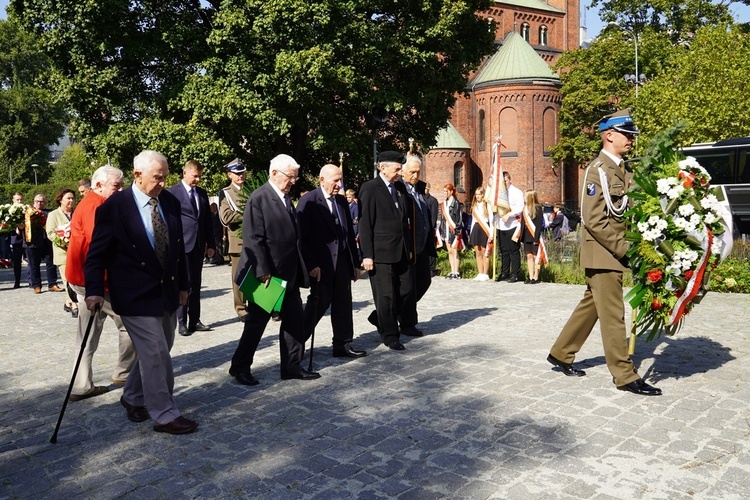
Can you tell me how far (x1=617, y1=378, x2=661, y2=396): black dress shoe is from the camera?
18.8ft

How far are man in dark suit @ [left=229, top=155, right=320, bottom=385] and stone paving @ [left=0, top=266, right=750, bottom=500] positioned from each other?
23 centimetres

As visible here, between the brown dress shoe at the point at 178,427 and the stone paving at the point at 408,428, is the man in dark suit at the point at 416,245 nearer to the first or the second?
the stone paving at the point at 408,428

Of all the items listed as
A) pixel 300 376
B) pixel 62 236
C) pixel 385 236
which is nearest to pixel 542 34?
pixel 62 236

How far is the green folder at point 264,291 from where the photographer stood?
243 inches

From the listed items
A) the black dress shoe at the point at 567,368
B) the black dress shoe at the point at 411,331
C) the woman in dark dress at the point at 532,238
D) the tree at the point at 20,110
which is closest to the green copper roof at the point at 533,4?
the tree at the point at 20,110

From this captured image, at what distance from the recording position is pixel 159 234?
5160 mm

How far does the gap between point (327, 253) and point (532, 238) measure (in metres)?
7.90

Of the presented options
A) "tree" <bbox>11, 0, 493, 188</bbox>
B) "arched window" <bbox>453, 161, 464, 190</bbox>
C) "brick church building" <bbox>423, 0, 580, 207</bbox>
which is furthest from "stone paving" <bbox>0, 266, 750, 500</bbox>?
"arched window" <bbox>453, 161, 464, 190</bbox>

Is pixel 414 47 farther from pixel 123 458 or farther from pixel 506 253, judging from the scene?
pixel 123 458

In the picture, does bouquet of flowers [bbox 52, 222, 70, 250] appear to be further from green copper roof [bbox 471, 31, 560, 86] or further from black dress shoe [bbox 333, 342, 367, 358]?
green copper roof [bbox 471, 31, 560, 86]

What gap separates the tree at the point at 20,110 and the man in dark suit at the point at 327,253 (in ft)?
190

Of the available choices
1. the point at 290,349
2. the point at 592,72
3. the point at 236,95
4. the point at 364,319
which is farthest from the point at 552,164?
the point at 290,349

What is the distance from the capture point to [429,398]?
5.82m

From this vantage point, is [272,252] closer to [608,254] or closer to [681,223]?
[608,254]
